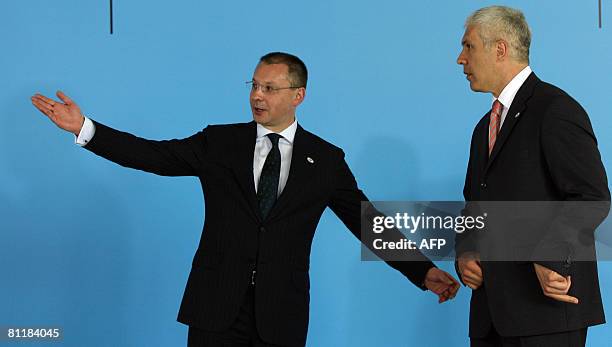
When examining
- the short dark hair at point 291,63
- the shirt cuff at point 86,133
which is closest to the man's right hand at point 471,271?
the short dark hair at point 291,63

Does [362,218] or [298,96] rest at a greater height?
[298,96]

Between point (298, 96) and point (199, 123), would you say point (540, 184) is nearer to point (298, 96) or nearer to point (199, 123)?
point (298, 96)

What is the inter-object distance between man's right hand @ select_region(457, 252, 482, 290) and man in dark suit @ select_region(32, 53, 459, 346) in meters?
0.45

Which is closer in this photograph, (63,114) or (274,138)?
(63,114)

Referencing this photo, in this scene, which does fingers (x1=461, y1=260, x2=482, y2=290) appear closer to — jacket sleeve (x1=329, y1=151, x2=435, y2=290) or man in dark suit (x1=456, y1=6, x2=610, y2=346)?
man in dark suit (x1=456, y1=6, x2=610, y2=346)

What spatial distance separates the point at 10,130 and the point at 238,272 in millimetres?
1541

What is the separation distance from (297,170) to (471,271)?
57 cm

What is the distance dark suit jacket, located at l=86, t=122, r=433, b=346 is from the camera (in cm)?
235

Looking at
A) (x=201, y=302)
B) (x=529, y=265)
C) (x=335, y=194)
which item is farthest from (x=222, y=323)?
(x=529, y=265)

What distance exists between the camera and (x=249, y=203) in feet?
7.84

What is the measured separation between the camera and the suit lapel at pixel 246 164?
2.39 m
